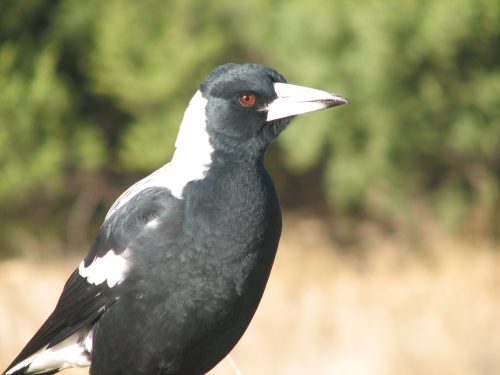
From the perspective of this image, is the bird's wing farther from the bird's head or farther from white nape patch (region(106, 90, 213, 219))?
the bird's head

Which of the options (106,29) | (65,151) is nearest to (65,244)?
(65,151)

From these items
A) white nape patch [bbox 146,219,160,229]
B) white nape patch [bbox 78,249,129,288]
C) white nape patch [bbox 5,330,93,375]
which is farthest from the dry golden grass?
white nape patch [bbox 146,219,160,229]

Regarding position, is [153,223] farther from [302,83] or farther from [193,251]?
[302,83]

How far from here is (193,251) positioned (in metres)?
2.40

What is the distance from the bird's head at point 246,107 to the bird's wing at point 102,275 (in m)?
0.24

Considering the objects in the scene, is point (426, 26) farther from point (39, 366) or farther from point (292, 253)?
point (39, 366)

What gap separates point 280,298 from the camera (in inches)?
240

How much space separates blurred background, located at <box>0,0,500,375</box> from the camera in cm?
558

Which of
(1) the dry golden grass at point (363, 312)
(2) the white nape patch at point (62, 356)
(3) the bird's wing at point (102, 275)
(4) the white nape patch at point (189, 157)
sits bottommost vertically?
(1) the dry golden grass at point (363, 312)

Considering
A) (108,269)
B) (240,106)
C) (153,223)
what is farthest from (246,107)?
(108,269)

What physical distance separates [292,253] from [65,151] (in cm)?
182

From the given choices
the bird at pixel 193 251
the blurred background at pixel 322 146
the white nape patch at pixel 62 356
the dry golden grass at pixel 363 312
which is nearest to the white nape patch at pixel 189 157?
the bird at pixel 193 251

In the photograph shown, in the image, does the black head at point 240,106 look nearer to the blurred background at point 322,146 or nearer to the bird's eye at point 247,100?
the bird's eye at point 247,100

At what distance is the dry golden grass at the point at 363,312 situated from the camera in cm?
523
